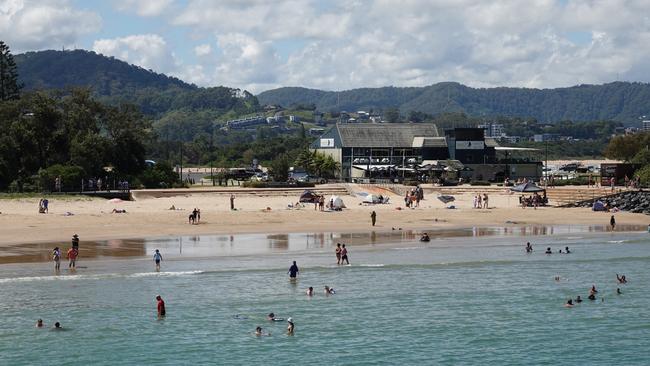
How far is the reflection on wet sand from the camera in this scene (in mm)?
42594

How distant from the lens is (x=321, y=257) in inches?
1706

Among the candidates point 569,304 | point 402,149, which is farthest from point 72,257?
point 402,149

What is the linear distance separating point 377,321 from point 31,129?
1995 inches

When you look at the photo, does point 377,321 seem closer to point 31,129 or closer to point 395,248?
point 395,248

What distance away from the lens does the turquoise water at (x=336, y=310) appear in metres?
27.1

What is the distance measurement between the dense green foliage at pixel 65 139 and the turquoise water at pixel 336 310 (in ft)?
110

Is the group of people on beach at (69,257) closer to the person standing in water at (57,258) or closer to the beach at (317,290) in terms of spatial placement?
the person standing in water at (57,258)

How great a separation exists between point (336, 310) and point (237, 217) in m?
26.9

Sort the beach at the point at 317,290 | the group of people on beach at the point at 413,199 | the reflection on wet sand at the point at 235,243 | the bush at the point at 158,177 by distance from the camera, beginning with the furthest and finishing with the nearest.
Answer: the bush at the point at 158,177 < the group of people on beach at the point at 413,199 < the reflection on wet sand at the point at 235,243 < the beach at the point at 317,290

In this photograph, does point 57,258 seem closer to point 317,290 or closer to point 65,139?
point 317,290

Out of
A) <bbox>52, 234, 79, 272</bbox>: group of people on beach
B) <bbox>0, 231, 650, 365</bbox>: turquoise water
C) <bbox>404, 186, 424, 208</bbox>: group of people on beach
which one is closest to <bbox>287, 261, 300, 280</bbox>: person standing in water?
<bbox>0, 231, 650, 365</bbox>: turquoise water

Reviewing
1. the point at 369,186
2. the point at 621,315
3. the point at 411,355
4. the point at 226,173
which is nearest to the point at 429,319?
the point at 411,355

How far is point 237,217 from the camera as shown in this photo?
192ft

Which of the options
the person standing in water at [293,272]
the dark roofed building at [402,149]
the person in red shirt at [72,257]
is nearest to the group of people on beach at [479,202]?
the dark roofed building at [402,149]
